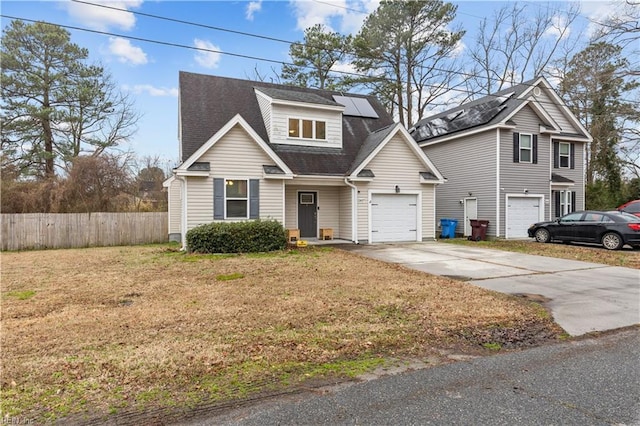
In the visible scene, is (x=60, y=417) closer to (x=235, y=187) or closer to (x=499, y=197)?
(x=235, y=187)

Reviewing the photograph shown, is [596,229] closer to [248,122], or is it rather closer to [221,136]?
[221,136]

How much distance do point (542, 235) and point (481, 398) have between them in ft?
47.6

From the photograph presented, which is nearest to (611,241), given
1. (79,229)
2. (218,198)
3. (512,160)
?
(512,160)

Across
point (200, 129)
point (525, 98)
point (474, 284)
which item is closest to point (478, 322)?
point (474, 284)

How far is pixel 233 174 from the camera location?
12.6 meters

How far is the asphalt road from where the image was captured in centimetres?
260

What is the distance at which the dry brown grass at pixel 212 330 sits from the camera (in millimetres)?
3023

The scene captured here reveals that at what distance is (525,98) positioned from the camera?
17.2 metres

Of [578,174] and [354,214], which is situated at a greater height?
[578,174]

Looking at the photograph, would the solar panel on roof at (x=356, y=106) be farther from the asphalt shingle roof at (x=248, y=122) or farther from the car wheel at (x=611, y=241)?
the car wheel at (x=611, y=241)

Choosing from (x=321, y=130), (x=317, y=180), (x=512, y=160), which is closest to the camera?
(x=317, y=180)

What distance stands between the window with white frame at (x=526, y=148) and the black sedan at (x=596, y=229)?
12.5 ft

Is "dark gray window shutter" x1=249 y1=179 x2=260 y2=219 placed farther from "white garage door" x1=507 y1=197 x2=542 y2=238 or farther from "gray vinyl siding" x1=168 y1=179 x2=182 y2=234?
"white garage door" x1=507 y1=197 x2=542 y2=238

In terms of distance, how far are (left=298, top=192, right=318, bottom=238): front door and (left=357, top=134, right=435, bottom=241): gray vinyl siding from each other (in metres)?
2.13
